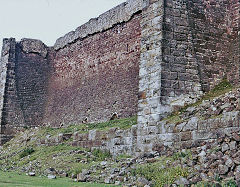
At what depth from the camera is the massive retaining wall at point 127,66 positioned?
29.1 feet

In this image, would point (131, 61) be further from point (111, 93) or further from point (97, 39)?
point (97, 39)

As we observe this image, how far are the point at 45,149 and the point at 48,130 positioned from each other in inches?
106

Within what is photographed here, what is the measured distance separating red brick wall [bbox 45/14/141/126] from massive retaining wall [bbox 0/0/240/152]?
0.11 feet

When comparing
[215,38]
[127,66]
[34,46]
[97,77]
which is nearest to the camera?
[215,38]

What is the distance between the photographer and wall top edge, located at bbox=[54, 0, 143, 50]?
42.0 feet

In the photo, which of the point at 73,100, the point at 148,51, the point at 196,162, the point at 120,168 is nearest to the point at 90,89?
the point at 73,100

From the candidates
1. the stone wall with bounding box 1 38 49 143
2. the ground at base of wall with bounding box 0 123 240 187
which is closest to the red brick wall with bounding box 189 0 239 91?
the ground at base of wall with bounding box 0 123 240 187

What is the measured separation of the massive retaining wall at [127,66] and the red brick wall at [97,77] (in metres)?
0.03

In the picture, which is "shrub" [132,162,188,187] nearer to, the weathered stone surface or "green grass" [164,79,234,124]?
"green grass" [164,79,234,124]

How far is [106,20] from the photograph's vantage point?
1424 cm

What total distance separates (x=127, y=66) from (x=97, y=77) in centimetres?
215

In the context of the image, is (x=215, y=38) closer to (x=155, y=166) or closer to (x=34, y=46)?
(x=155, y=166)

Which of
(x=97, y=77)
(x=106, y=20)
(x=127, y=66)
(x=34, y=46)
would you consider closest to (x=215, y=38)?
(x=127, y=66)

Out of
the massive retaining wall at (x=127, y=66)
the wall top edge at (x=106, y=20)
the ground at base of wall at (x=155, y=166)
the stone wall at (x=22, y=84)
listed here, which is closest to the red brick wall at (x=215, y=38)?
the massive retaining wall at (x=127, y=66)
